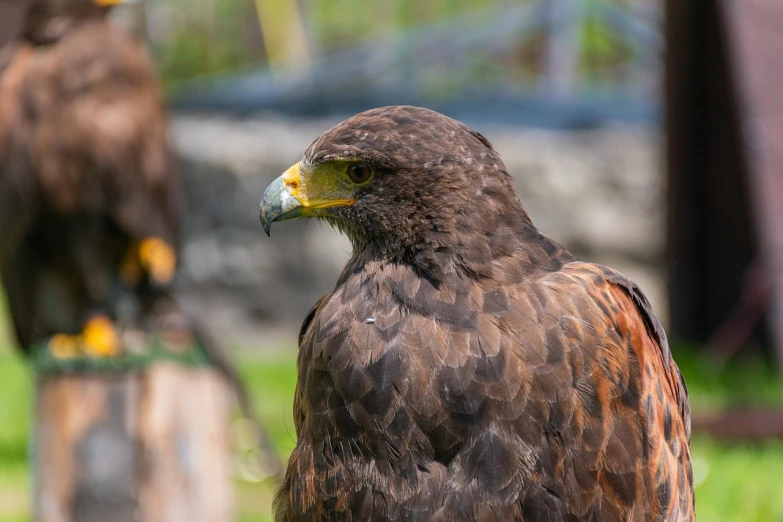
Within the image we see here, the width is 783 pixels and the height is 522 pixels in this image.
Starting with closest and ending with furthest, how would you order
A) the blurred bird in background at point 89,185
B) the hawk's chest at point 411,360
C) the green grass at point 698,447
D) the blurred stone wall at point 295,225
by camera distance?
the hawk's chest at point 411,360 < the green grass at point 698,447 < the blurred bird in background at point 89,185 < the blurred stone wall at point 295,225

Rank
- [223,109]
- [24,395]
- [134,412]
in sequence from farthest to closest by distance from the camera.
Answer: [223,109] < [24,395] < [134,412]

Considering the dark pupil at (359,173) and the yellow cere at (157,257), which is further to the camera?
the yellow cere at (157,257)

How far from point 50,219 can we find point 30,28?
961mm

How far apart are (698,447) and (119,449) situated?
3.12 m

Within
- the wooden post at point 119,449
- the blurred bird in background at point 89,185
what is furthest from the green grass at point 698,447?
the blurred bird in background at point 89,185

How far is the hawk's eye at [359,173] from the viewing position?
2.48m

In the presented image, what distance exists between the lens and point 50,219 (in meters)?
5.72

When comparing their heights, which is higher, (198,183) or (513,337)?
(513,337)

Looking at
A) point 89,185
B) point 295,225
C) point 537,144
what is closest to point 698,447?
point 89,185

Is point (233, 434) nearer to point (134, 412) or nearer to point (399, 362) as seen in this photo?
point (134, 412)

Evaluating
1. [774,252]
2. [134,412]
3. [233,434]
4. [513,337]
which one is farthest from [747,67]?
[513,337]

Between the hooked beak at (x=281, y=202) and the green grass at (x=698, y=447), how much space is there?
0.68m

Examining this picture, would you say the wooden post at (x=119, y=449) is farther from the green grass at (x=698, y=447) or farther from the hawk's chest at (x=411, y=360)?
the hawk's chest at (x=411, y=360)

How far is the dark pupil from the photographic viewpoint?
2486 mm
